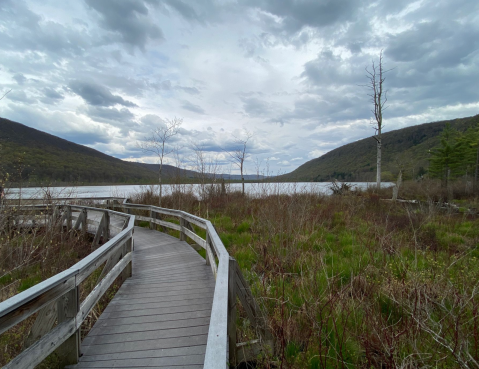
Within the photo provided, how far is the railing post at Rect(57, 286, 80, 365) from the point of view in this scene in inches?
101

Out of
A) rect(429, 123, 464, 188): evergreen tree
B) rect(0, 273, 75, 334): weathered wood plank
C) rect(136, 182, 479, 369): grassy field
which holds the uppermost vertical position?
rect(429, 123, 464, 188): evergreen tree

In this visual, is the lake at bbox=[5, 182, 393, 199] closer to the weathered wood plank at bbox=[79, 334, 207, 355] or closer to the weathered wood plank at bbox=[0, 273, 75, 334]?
the weathered wood plank at bbox=[79, 334, 207, 355]

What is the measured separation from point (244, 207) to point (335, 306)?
892 centimetres

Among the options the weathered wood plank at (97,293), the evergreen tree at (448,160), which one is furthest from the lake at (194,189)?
the evergreen tree at (448,160)

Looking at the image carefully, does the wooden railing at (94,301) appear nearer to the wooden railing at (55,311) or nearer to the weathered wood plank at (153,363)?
the wooden railing at (55,311)

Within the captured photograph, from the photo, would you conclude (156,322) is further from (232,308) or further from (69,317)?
(232,308)

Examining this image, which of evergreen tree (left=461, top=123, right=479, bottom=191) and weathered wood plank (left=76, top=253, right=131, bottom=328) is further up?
evergreen tree (left=461, top=123, right=479, bottom=191)

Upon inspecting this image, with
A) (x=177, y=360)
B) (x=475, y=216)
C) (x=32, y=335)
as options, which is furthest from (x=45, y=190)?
(x=475, y=216)

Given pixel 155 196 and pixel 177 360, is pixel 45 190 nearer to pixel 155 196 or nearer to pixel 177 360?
pixel 155 196

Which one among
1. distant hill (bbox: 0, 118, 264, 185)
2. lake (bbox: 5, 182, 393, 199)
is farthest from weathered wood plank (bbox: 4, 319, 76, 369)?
distant hill (bbox: 0, 118, 264, 185)

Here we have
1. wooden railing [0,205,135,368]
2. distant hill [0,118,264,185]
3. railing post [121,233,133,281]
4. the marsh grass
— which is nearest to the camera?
wooden railing [0,205,135,368]

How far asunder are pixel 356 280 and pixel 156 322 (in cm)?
325

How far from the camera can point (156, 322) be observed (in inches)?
132

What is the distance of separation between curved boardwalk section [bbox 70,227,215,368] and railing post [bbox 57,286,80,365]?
129 mm
